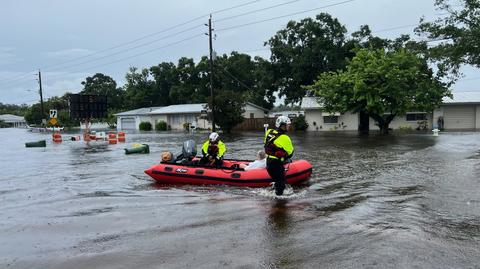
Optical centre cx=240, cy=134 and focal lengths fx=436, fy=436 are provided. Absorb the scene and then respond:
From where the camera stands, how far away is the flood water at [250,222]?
5719 mm

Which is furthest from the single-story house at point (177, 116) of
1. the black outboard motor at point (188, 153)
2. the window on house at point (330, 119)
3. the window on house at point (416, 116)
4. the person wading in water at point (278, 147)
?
the person wading in water at point (278, 147)

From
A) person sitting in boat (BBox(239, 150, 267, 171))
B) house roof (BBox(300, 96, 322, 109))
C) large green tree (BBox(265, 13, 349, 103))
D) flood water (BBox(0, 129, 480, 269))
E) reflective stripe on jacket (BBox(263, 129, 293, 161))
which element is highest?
large green tree (BBox(265, 13, 349, 103))

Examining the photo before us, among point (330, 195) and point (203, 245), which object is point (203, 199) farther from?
point (203, 245)

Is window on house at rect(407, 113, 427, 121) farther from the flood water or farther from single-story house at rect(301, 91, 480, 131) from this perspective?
the flood water

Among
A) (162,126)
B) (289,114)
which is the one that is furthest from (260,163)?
(162,126)

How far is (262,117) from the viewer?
5266cm

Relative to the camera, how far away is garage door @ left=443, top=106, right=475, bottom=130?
39656 millimetres

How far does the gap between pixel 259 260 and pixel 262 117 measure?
4730 cm

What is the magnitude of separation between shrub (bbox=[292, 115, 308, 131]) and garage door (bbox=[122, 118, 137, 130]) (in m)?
29.6

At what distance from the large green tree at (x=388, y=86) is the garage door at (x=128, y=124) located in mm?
39353

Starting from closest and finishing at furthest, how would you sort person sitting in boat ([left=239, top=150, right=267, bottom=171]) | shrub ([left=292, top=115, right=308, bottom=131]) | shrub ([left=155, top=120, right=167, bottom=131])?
1. person sitting in boat ([left=239, top=150, right=267, bottom=171])
2. shrub ([left=292, top=115, right=308, bottom=131])
3. shrub ([left=155, top=120, right=167, bottom=131])

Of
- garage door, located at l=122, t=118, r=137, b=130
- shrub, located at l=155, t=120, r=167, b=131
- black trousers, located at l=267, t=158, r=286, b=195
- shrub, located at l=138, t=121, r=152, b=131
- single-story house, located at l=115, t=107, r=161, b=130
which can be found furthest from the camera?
garage door, located at l=122, t=118, r=137, b=130

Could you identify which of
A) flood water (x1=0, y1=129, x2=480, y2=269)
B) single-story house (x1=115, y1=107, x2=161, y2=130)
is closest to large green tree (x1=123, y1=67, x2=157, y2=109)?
single-story house (x1=115, y1=107, x2=161, y2=130)

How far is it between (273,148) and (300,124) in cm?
3342
